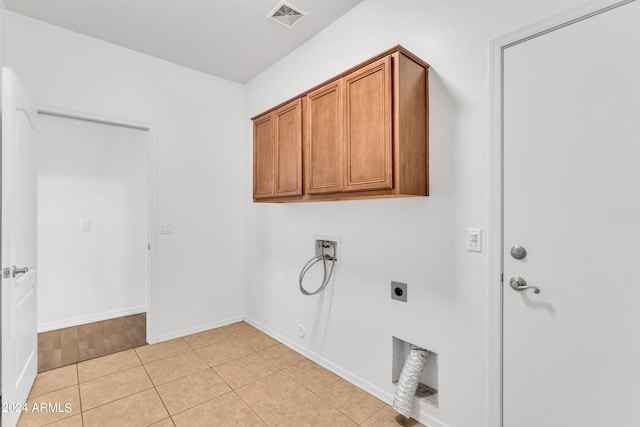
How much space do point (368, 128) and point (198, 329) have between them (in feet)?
9.14

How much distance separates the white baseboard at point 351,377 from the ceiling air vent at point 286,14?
276 cm

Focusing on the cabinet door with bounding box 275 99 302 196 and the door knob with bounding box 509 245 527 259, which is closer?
the door knob with bounding box 509 245 527 259

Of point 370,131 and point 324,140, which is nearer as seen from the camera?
point 370,131

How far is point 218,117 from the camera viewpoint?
3.47m

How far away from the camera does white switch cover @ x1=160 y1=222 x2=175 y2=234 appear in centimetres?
308

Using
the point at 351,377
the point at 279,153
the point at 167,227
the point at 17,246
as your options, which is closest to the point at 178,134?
the point at 167,227

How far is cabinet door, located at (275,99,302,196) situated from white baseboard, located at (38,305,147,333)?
2802 mm

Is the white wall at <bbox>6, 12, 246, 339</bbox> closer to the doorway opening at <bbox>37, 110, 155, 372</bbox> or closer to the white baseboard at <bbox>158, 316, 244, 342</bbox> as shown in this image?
the white baseboard at <bbox>158, 316, 244, 342</bbox>

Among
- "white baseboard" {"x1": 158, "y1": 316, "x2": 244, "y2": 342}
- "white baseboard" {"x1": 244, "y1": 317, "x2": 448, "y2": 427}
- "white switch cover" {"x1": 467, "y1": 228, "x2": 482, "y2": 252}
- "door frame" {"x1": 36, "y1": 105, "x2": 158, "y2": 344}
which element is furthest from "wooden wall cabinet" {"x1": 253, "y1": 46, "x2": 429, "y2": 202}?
"white baseboard" {"x1": 158, "y1": 316, "x2": 244, "y2": 342}

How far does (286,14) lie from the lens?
238 centimetres

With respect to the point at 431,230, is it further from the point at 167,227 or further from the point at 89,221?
the point at 89,221

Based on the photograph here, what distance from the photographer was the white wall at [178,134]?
2.53 metres

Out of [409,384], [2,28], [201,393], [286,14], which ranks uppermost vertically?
[286,14]

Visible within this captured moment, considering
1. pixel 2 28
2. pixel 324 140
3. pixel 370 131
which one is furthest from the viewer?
pixel 2 28
